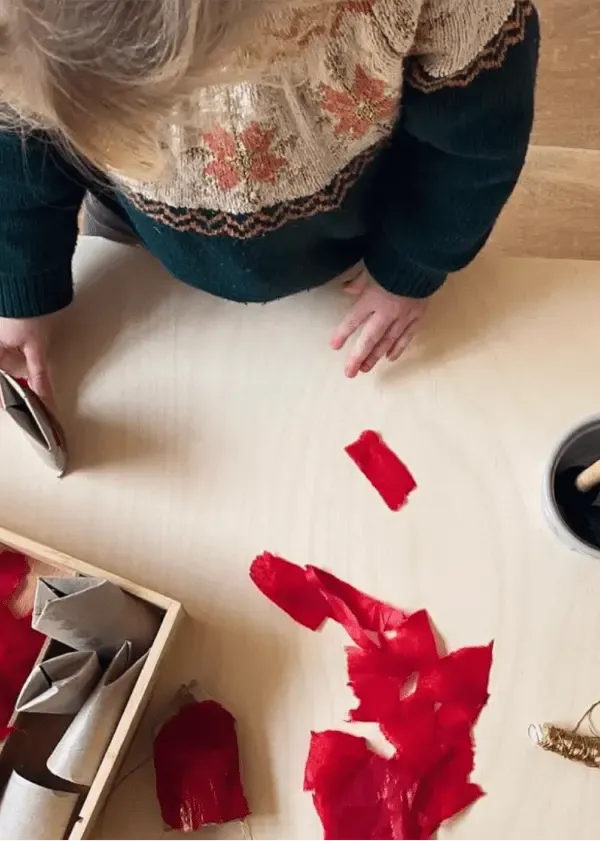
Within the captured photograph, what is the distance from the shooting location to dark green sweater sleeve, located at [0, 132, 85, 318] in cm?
56

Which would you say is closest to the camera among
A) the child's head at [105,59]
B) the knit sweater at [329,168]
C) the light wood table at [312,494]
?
the child's head at [105,59]

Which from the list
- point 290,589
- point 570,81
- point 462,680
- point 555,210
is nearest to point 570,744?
point 462,680

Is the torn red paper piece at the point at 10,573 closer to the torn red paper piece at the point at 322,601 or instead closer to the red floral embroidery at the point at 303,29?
the torn red paper piece at the point at 322,601

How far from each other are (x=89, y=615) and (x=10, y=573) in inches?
4.3

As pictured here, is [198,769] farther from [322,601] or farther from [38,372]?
[38,372]

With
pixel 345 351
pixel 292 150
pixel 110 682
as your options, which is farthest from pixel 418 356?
pixel 110 682

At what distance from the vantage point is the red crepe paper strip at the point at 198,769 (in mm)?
502

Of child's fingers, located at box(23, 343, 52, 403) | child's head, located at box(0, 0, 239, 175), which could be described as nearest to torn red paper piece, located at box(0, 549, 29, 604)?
child's fingers, located at box(23, 343, 52, 403)

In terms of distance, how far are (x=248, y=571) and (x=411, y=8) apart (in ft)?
→ 1.09

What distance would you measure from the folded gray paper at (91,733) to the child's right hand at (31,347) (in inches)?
8.0

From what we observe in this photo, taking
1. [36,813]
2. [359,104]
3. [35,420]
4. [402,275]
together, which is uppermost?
[359,104]

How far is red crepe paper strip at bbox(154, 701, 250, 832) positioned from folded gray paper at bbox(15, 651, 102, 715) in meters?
0.06

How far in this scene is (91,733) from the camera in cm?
48

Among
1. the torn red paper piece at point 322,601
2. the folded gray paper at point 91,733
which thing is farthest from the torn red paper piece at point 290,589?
the folded gray paper at point 91,733
